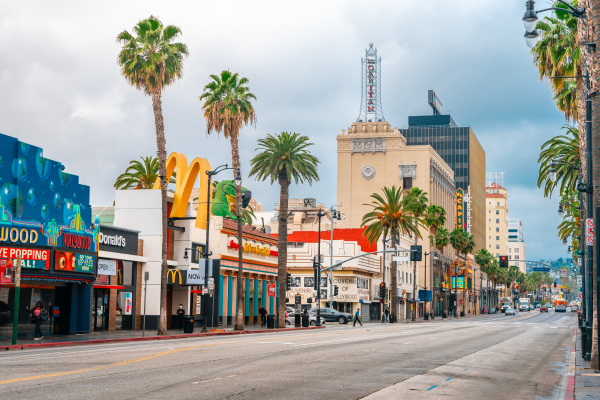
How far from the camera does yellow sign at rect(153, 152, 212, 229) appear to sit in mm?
50781

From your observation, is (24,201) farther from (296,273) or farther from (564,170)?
(296,273)

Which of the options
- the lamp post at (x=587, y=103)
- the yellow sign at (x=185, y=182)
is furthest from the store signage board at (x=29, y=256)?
the lamp post at (x=587, y=103)

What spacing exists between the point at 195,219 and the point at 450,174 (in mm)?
116786

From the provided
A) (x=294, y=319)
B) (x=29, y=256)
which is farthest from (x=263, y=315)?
(x=29, y=256)

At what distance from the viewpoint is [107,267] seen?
139 ft

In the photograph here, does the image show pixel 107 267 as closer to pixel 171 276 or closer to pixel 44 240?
pixel 44 240

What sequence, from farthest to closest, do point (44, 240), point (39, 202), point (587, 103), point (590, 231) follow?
point (39, 202) < point (44, 240) < point (587, 103) < point (590, 231)

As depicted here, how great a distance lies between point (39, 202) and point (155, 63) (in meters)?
11.4

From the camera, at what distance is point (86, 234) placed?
39.1 metres

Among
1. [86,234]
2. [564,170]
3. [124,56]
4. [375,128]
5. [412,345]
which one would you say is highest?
[375,128]

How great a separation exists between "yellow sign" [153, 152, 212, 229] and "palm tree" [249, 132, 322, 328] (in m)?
8.11

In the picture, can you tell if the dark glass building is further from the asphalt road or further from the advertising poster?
the asphalt road

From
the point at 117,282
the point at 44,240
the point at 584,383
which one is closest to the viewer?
the point at 584,383

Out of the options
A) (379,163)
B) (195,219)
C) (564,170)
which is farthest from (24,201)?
(379,163)
